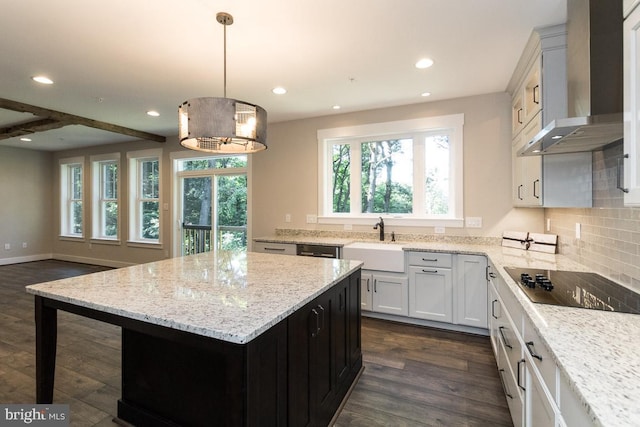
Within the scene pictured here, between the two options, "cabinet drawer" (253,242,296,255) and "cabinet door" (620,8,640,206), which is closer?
"cabinet door" (620,8,640,206)

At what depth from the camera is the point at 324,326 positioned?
1771mm

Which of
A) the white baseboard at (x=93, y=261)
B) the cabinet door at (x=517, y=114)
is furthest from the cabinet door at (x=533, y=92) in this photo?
the white baseboard at (x=93, y=261)

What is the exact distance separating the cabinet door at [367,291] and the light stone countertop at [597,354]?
1.92 meters

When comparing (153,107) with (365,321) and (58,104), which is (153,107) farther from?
(365,321)

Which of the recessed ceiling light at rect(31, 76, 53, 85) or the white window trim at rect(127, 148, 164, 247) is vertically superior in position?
the recessed ceiling light at rect(31, 76, 53, 85)

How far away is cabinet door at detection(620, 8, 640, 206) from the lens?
43.2 inches

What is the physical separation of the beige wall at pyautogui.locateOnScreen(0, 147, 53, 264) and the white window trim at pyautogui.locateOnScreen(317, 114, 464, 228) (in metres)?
7.04

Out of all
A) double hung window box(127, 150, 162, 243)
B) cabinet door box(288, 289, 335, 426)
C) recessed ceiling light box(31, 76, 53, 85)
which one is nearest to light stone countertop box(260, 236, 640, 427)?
cabinet door box(288, 289, 335, 426)

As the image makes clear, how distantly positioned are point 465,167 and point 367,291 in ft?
6.02

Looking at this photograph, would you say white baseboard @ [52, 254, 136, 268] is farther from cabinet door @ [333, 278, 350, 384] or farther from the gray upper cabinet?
the gray upper cabinet

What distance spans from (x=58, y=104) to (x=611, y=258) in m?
5.81

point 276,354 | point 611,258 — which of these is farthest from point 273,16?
point 611,258

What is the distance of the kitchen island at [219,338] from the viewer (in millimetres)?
1153

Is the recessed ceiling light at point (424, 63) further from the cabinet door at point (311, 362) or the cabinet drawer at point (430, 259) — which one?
the cabinet door at point (311, 362)
